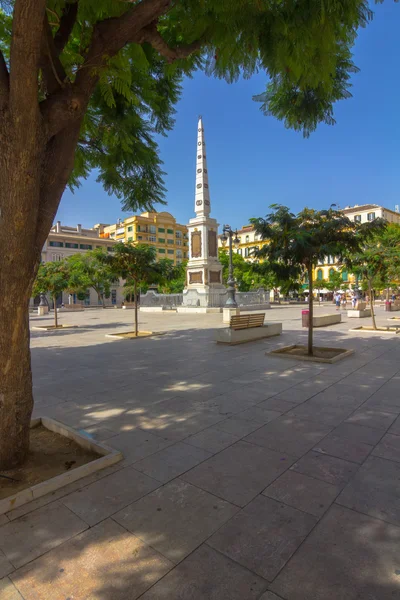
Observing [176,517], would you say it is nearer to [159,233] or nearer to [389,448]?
[389,448]

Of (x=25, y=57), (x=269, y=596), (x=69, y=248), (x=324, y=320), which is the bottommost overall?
(x=269, y=596)

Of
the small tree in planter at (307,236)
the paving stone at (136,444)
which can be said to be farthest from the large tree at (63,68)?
the small tree in planter at (307,236)

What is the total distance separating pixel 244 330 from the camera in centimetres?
1130

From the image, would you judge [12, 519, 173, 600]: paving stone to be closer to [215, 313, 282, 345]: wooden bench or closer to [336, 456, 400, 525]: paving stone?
[336, 456, 400, 525]: paving stone

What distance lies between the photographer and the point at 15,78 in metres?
2.55

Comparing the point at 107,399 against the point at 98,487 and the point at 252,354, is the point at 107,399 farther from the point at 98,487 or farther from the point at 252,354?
the point at 252,354

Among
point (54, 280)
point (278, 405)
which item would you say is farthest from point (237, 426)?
point (54, 280)

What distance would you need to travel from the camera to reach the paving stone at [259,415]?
4387 millimetres

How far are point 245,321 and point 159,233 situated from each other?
6994 cm

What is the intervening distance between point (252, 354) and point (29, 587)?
758 cm

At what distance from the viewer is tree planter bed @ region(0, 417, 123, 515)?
2744 millimetres

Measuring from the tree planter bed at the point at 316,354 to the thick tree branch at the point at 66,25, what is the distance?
7.24 metres

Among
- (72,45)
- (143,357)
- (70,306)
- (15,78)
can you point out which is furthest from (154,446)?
(70,306)

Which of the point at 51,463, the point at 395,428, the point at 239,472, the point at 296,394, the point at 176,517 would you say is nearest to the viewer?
the point at 176,517
